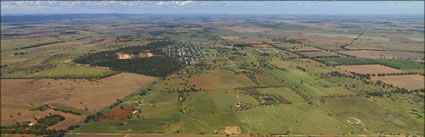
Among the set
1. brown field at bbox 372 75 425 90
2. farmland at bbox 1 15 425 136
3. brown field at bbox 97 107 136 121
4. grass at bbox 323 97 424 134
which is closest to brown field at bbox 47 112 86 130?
farmland at bbox 1 15 425 136

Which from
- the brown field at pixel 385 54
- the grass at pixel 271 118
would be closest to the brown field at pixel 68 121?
the grass at pixel 271 118

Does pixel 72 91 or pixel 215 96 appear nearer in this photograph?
pixel 215 96

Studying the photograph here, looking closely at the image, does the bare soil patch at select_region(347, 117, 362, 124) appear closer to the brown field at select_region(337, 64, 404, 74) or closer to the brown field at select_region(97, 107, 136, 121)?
the brown field at select_region(337, 64, 404, 74)

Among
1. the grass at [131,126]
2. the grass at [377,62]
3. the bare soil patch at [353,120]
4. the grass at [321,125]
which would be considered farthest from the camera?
the grass at [377,62]

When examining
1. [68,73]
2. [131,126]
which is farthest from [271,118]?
[68,73]

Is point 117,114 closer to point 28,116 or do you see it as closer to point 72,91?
point 28,116

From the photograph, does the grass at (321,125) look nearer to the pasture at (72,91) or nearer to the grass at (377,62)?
the pasture at (72,91)

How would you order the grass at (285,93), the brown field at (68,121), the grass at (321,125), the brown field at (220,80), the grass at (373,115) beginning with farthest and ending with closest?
the brown field at (220,80) → the grass at (285,93) → the grass at (373,115) → the grass at (321,125) → the brown field at (68,121)
